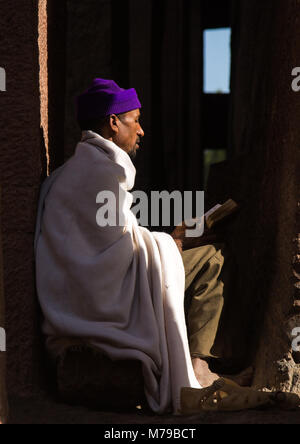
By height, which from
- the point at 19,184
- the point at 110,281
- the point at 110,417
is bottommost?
the point at 110,417

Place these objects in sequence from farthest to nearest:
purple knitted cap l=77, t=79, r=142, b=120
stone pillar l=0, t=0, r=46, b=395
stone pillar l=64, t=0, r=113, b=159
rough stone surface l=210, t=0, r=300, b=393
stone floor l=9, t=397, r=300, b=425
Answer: stone pillar l=64, t=0, r=113, b=159, purple knitted cap l=77, t=79, r=142, b=120, rough stone surface l=210, t=0, r=300, b=393, stone pillar l=0, t=0, r=46, b=395, stone floor l=9, t=397, r=300, b=425

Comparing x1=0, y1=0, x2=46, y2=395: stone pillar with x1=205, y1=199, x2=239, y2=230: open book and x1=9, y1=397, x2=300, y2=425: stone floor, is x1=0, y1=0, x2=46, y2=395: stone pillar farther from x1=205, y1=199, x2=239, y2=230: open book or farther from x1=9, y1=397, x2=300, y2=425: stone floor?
x1=205, y1=199, x2=239, y2=230: open book

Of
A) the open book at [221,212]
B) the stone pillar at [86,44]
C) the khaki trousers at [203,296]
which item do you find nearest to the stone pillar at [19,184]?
the khaki trousers at [203,296]

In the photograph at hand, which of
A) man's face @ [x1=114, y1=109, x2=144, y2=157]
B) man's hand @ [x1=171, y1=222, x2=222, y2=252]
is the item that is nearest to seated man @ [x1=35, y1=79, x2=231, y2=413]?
man's face @ [x1=114, y1=109, x2=144, y2=157]

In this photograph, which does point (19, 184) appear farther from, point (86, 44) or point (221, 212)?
point (86, 44)

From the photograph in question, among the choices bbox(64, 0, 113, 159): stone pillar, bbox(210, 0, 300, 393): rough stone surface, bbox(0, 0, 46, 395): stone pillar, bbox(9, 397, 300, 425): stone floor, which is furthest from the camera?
bbox(64, 0, 113, 159): stone pillar

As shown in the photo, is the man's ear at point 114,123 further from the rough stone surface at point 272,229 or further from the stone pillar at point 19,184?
the rough stone surface at point 272,229

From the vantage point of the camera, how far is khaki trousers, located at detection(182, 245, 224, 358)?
11.7 feet

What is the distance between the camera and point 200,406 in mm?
3055

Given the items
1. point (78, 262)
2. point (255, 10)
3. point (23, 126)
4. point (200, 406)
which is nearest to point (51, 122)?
point (23, 126)

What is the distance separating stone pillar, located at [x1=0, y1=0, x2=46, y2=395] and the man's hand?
2.69 ft

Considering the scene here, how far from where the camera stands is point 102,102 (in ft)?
12.2

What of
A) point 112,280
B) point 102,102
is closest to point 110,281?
point 112,280

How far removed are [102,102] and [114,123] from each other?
0.12m
